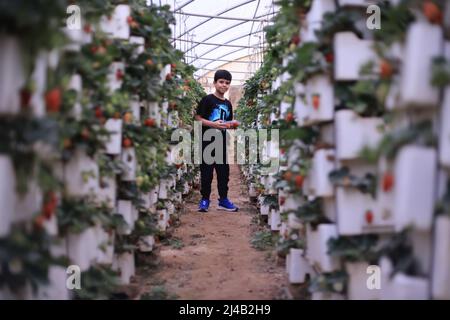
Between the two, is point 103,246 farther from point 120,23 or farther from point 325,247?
point 120,23

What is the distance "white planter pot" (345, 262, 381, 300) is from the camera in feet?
6.98

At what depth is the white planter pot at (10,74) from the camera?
142cm

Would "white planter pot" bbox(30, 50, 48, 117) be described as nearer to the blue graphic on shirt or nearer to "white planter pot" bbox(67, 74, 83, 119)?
"white planter pot" bbox(67, 74, 83, 119)

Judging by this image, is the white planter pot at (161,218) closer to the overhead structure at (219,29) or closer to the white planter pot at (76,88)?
the white planter pot at (76,88)

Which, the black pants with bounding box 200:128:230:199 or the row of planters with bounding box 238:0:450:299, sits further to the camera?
the black pants with bounding box 200:128:230:199

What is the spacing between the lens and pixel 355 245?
2.12 meters

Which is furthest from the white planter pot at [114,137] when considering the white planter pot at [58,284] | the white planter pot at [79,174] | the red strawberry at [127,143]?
the white planter pot at [58,284]

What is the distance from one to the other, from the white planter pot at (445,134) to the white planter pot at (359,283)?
780mm

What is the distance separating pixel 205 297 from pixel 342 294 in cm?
94

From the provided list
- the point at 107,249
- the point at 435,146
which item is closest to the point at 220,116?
the point at 107,249

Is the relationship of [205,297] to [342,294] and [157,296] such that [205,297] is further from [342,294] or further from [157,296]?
[342,294]

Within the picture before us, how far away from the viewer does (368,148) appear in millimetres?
1761

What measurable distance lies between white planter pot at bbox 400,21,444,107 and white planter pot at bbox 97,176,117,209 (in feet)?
5.25

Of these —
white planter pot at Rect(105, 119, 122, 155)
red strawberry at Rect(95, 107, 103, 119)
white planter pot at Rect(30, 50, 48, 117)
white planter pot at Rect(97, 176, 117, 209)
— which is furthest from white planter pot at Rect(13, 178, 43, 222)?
white planter pot at Rect(105, 119, 122, 155)
